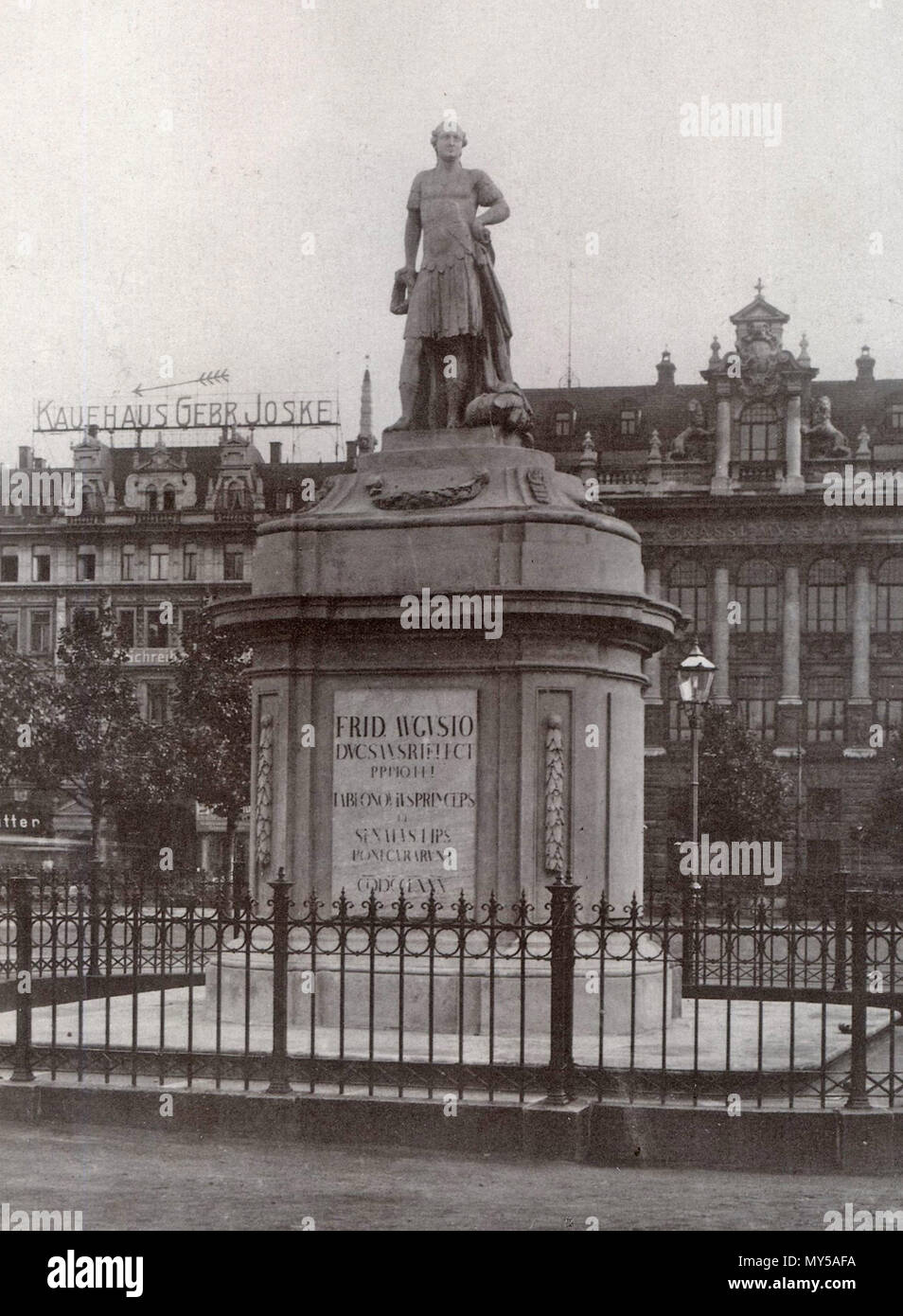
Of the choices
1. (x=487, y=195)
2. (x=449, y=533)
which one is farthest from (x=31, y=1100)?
(x=487, y=195)

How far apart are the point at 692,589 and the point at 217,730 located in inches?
1111

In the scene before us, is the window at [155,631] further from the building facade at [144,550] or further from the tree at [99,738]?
the tree at [99,738]

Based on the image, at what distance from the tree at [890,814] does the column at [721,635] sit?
13611mm

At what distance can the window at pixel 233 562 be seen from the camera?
7469 cm

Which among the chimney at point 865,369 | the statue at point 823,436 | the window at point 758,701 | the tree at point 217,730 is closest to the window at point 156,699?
the tree at point 217,730

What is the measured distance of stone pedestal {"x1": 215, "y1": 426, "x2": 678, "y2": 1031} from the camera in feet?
47.7

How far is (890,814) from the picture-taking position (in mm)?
55250

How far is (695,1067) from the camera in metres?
11.4

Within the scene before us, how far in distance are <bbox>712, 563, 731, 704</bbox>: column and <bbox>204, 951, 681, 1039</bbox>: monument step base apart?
5766 cm
